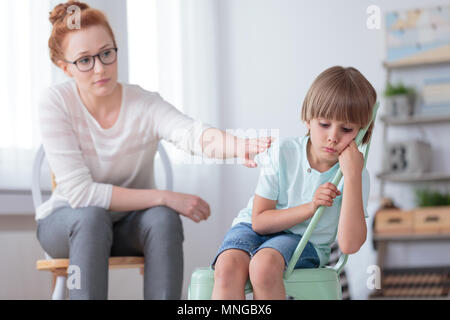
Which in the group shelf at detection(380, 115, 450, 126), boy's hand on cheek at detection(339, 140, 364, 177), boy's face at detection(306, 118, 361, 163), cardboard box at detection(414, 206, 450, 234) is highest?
shelf at detection(380, 115, 450, 126)

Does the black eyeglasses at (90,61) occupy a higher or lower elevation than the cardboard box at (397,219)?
higher

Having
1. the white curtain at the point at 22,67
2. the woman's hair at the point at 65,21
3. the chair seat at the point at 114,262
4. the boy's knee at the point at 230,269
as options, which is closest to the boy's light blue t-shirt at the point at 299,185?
the boy's knee at the point at 230,269

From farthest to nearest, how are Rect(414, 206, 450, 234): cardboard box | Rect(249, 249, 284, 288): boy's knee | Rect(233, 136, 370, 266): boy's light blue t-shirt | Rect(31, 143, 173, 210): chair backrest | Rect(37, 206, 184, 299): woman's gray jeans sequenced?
1. Rect(414, 206, 450, 234): cardboard box
2. Rect(31, 143, 173, 210): chair backrest
3. Rect(37, 206, 184, 299): woman's gray jeans
4. Rect(233, 136, 370, 266): boy's light blue t-shirt
5. Rect(249, 249, 284, 288): boy's knee

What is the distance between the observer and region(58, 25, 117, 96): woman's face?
114cm

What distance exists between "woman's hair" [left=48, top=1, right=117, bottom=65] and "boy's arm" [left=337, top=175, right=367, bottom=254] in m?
0.59

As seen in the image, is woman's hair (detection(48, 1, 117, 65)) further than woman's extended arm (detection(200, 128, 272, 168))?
Yes

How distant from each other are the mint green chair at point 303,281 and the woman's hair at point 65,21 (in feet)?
1.83

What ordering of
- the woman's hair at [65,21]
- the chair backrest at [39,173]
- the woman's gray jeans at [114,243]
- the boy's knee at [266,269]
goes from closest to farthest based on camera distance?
the boy's knee at [266,269] < the woman's gray jeans at [114,243] < the woman's hair at [65,21] < the chair backrest at [39,173]

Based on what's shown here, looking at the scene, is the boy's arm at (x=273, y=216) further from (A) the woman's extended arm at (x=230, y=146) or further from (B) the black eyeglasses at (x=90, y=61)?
(B) the black eyeglasses at (x=90, y=61)

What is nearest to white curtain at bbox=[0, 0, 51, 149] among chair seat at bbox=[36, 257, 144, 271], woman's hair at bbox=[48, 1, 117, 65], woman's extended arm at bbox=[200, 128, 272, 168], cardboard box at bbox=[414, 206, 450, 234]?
woman's hair at bbox=[48, 1, 117, 65]

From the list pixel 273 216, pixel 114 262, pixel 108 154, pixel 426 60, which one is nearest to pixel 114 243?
pixel 114 262

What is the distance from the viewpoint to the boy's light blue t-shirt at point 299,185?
0.89 m

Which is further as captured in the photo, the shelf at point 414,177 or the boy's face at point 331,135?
the shelf at point 414,177

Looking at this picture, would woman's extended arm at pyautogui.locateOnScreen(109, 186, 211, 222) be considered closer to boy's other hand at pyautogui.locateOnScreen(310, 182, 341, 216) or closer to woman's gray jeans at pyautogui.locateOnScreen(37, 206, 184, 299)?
woman's gray jeans at pyautogui.locateOnScreen(37, 206, 184, 299)
